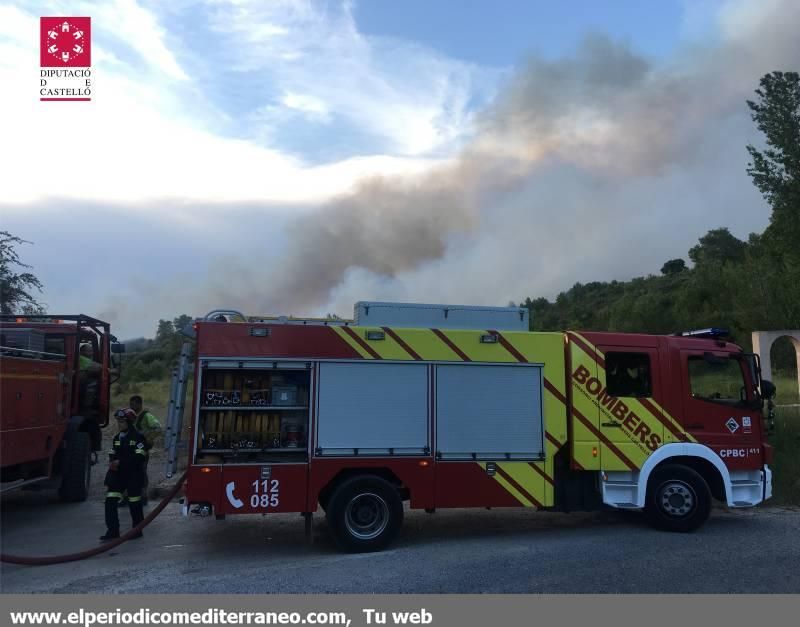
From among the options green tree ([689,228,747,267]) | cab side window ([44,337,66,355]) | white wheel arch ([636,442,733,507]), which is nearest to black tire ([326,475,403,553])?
white wheel arch ([636,442,733,507])

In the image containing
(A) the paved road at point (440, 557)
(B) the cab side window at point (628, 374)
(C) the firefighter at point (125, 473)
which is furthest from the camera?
(B) the cab side window at point (628, 374)

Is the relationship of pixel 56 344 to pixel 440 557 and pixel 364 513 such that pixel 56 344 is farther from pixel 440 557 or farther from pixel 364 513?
pixel 440 557

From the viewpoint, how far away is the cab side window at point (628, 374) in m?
7.45

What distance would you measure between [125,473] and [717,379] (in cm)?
732

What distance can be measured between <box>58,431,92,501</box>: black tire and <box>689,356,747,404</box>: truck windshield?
9.07 m

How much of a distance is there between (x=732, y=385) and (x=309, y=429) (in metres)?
5.49

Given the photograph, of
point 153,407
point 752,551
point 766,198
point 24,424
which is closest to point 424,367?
point 752,551

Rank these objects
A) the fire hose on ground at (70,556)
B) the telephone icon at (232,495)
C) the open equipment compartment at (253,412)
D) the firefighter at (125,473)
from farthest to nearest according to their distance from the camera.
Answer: the firefighter at (125,473) < the open equipment compartment at (253,412) < the telephone icon at (232,495) < the fire hose on ground at (70,556)

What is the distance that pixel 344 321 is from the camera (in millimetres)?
7465

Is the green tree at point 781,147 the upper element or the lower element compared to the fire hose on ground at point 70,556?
upper

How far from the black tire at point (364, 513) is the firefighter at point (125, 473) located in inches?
97.5

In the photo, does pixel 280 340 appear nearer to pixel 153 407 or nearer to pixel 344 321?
pixel 344 321

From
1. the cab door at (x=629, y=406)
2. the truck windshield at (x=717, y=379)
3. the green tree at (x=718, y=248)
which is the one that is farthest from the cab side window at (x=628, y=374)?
the green tree at (x=718, y=248)

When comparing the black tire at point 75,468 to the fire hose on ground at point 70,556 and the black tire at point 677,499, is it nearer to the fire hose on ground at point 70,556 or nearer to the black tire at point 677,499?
the fire hose on ground at point 70,556
